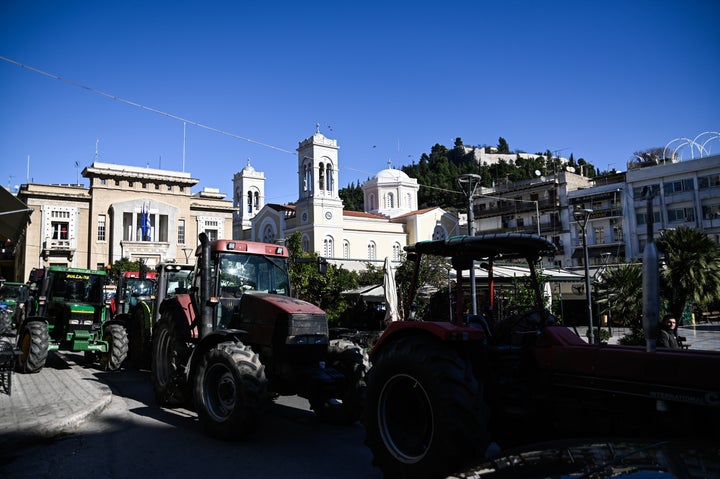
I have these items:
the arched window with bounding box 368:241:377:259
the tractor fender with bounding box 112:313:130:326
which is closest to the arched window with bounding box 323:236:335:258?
the arched window with bounding box 368:241:377:259

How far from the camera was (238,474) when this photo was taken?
5164 mm

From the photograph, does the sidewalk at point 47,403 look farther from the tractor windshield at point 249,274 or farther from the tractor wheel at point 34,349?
the tractor windshield at point 249,274

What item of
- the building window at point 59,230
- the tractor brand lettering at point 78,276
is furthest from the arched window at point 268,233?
the tractor brand lettering at point 78,276

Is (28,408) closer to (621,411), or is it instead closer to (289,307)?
(289,307)

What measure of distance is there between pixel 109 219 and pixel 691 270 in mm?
54440

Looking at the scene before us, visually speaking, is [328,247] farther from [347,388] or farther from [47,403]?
[347,388]

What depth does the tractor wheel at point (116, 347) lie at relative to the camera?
12289 mm

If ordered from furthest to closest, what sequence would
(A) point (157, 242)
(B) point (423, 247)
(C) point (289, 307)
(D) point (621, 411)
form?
(A) point (157, 242) → (C) point (289, 307) → (B) point (423, 247) → (D) point (621, 411)

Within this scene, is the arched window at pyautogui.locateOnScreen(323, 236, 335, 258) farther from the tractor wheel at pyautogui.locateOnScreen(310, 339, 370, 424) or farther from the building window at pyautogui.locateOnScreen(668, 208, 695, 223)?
the tractor wheel at pyautogui.locateOnScreen(310, 339, 370, 424)

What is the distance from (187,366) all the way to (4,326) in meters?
5.50

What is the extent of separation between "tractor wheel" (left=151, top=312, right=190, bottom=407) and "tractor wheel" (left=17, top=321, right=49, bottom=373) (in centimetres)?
432

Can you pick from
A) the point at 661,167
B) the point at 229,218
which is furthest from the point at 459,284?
the point at 229,218

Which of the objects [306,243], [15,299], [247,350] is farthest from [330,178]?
[247,350]

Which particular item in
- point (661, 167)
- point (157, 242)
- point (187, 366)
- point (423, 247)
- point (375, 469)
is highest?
point (661, 167)
